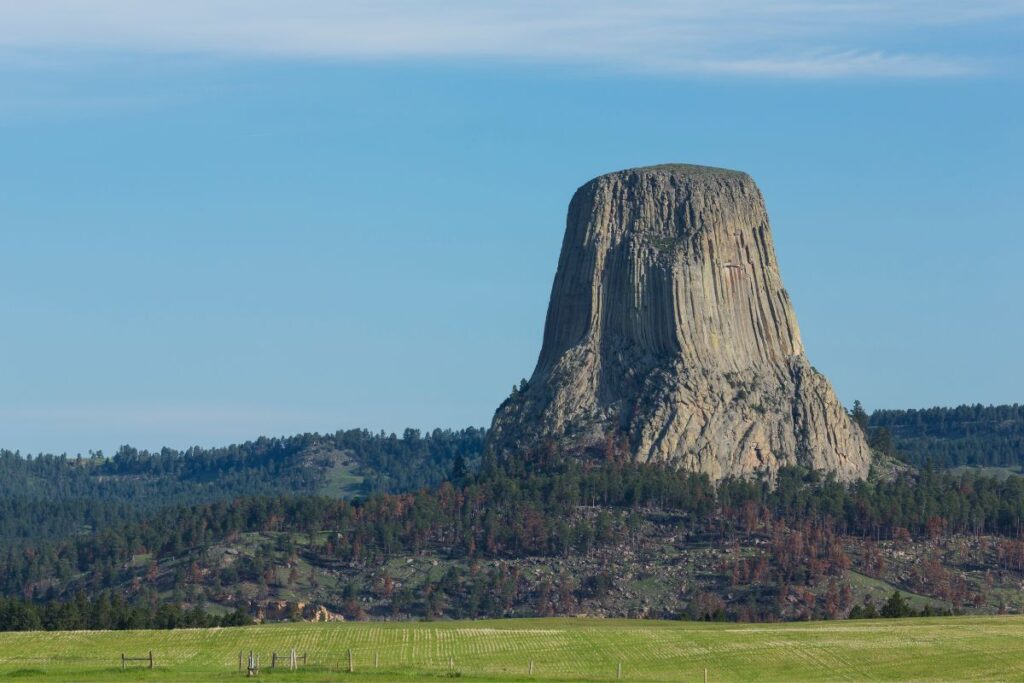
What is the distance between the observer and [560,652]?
133 metres

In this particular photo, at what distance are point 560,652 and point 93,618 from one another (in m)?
51.0

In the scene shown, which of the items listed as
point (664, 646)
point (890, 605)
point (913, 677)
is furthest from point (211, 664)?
point (890, 605)

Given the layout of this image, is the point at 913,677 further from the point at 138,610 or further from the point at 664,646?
the point at 138,610

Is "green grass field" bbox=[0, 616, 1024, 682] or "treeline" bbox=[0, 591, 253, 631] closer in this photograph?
"green grass field" bbox=[0, 616, 1024, 682]

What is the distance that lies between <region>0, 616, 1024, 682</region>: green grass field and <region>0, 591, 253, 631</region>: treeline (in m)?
17.6

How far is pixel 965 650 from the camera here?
132 metres

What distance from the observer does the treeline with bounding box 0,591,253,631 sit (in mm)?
166500

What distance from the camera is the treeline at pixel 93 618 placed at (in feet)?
546

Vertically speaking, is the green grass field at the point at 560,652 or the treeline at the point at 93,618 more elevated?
the treeline at the point at 93,618

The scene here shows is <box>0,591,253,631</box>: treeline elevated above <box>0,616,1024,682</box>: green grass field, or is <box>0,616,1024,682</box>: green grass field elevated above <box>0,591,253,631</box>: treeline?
<box>0,591,253,631</box>: treeline

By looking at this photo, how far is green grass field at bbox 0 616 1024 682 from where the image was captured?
121 meters

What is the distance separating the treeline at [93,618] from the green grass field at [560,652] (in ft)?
57.8

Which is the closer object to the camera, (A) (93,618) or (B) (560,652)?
(B) (560,652)

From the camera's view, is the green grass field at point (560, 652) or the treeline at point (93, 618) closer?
the green grass field at point (560, 652)
